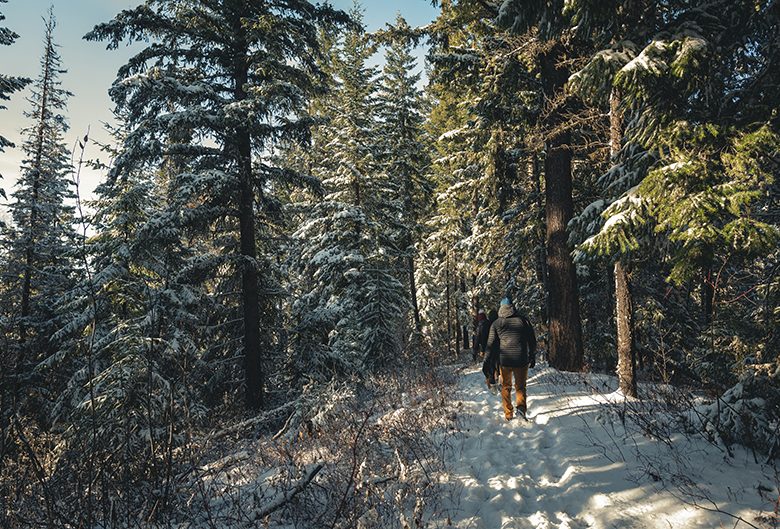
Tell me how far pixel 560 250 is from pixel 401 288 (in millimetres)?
7312

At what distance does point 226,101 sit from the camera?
1038cm

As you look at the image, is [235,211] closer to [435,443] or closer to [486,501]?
[435,443]

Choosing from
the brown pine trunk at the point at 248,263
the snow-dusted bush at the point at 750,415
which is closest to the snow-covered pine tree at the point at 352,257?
the brown pine trunk at the point at 248,263

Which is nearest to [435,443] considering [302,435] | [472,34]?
[302,435]

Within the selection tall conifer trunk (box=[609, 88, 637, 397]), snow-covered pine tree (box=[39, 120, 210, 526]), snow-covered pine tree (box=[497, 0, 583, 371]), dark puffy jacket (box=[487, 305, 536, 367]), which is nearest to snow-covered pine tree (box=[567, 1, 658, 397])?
tall conifer trunk (box=[609, 88, 637, 397])

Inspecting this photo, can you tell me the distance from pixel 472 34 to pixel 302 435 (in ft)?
39.6

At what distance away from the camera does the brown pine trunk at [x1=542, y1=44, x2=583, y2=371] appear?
995 centimetres

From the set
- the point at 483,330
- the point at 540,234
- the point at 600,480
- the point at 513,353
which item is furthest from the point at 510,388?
the point at 540,234

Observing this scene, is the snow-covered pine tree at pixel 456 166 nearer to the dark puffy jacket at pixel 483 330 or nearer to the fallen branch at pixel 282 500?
the dark puffy jacket at pixel 483 330

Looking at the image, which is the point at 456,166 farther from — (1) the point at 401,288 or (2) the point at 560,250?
(2) the point at 560,250

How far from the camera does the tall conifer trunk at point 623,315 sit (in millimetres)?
6848

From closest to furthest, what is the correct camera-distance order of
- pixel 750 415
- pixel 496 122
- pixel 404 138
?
pixel 750 415 < pixel 496 122 < pixel 404 138

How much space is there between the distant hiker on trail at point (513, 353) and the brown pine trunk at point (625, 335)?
1.51 m

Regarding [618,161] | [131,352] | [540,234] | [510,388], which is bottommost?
[510,388]
